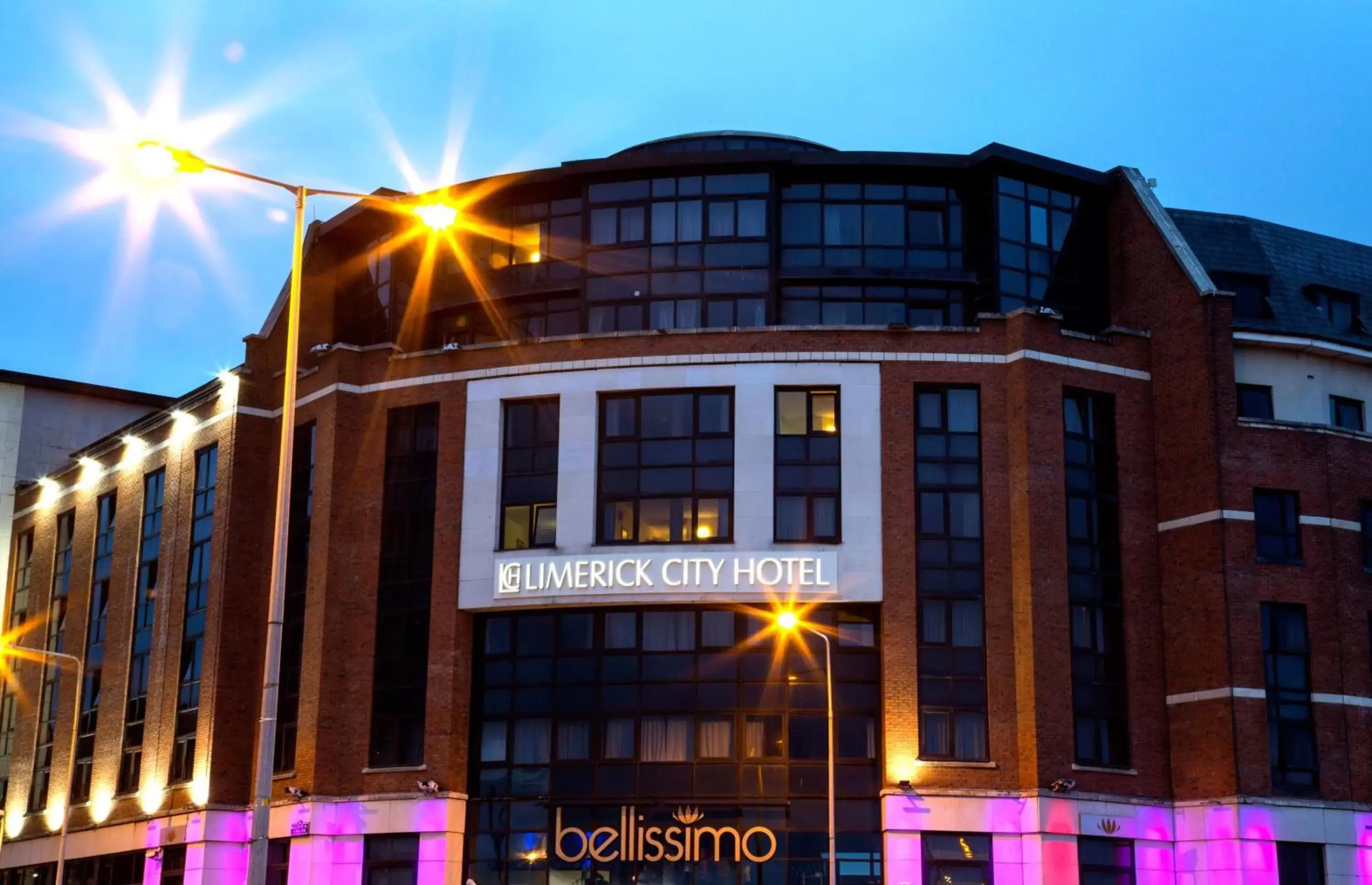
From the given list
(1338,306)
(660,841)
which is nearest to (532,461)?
(660,841)

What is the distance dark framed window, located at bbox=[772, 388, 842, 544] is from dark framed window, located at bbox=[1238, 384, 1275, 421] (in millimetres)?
12384

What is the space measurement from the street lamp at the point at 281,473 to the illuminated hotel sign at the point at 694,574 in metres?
22.9

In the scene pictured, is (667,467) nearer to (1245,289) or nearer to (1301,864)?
(1245,289)

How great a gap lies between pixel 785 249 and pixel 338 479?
49.8ft

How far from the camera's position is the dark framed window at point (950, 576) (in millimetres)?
51375

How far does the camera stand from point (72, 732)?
224 ft

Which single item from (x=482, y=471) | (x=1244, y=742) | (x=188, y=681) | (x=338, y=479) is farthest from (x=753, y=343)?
(x=188, y=681)

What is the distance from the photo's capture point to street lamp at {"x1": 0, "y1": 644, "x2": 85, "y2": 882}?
182 ft

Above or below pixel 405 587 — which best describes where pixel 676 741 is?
below

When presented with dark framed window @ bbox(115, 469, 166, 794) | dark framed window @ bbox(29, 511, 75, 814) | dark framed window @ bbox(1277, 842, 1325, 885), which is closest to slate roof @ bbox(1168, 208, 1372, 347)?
dark framed window @ bbox(1277, 842, 1325, 885)

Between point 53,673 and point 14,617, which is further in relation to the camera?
point 14,617

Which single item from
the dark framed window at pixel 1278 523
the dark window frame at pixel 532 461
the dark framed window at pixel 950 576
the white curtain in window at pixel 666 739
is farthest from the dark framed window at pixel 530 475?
the dark framed window at pixel 1278 523

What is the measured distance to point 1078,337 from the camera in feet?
178

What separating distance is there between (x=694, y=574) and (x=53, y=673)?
31748 mm
